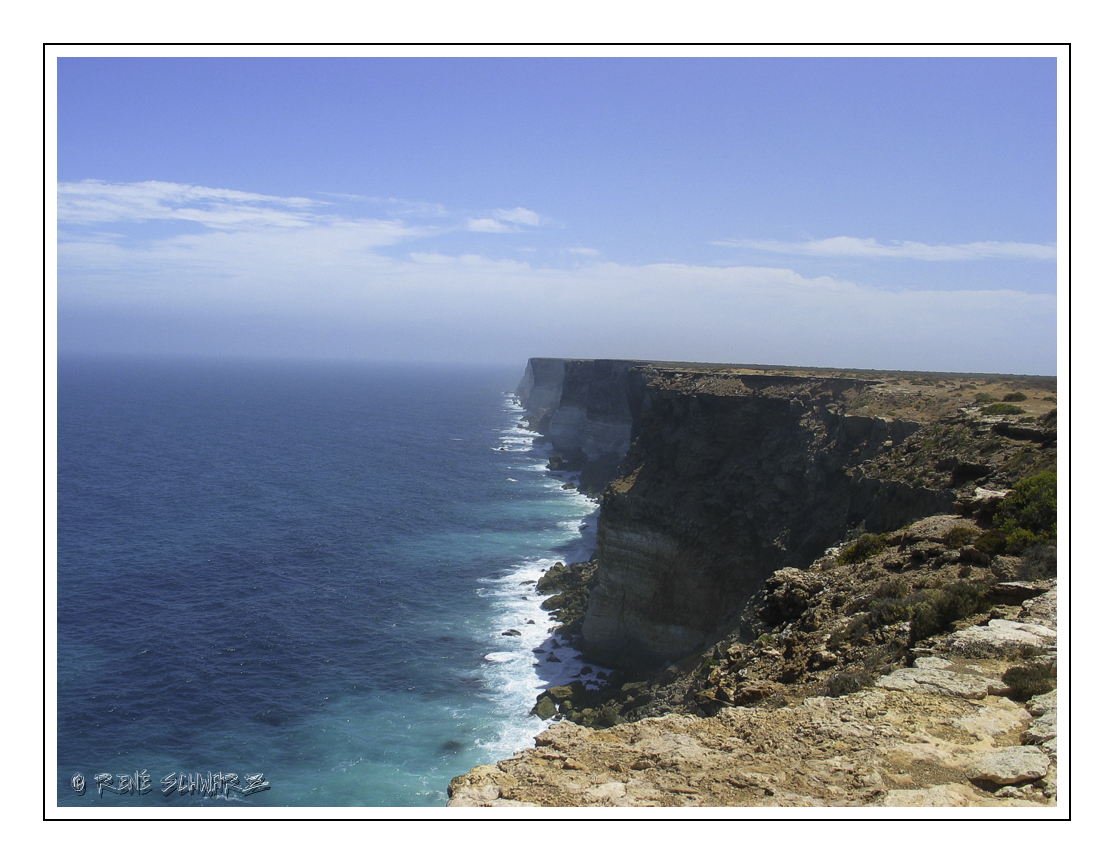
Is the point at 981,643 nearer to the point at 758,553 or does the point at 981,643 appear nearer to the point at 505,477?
the point at 758,553

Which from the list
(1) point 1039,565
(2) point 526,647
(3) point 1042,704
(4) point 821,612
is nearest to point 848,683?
(3) point 1042,704

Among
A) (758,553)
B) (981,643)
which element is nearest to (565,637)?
(758,553)

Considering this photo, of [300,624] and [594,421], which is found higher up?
[594,421]

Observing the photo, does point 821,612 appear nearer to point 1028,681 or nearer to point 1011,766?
point 1028,681

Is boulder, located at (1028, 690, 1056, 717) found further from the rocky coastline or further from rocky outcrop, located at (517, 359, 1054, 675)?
rocky outcrop, located at (517, 359, 1054, 675)

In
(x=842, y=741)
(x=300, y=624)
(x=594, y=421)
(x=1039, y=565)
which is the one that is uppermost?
(x=594, y=421)

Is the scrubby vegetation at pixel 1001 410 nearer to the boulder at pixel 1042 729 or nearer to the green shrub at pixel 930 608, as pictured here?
the green shrub at pixel 930 608

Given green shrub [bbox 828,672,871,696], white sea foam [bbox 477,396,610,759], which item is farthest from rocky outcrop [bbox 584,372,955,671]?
green shrub [bbox 828,672,871,696]
